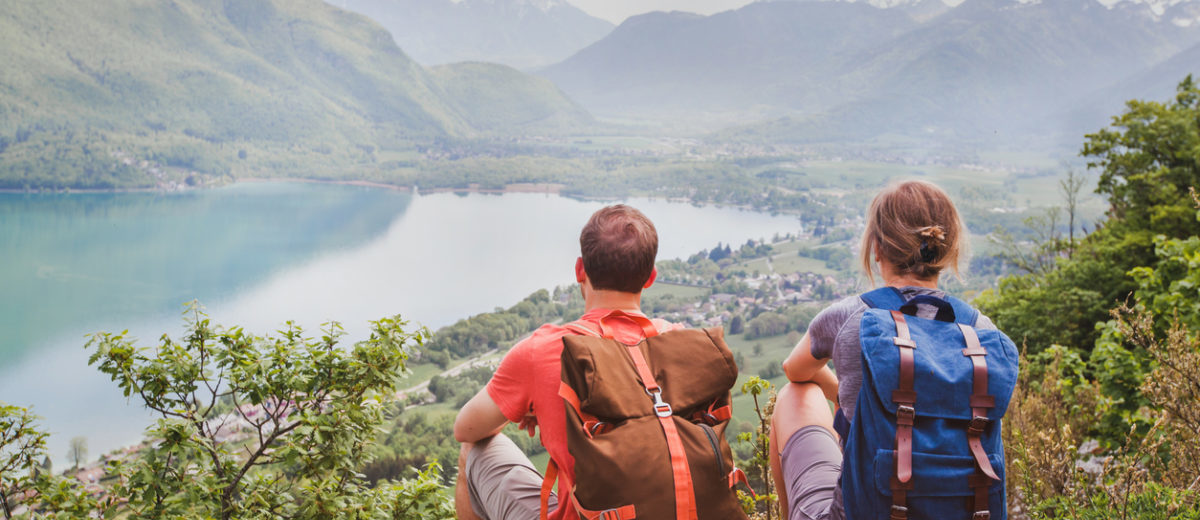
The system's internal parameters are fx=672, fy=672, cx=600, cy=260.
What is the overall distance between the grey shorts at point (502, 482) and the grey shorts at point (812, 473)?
66 cm

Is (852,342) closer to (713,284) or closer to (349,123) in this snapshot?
(713,284)

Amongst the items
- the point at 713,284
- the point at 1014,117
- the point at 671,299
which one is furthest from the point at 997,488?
the point at 1014,117

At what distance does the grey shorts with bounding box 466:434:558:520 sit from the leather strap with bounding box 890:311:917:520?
0.91 m

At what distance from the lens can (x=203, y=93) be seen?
157ft

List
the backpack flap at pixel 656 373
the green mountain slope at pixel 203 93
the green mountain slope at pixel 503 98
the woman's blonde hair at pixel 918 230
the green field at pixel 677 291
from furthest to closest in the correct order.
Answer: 1. the green mountain slope at pixel 503 98
2. the green mountain slope at pixel 203 93
3. the green field at pixel 677 291
4. the woman's blonde hair at pixel 918 230
5. the backpack flap at pixel 656 373

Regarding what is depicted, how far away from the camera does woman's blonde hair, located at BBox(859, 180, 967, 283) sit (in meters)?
1.48

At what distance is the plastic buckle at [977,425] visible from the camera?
129 cm

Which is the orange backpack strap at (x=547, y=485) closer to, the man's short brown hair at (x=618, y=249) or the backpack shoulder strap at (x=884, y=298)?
the man's short brown hair at (x=618, y=249)

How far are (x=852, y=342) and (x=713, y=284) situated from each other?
2023 cm

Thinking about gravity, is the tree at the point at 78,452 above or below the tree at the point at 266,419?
below

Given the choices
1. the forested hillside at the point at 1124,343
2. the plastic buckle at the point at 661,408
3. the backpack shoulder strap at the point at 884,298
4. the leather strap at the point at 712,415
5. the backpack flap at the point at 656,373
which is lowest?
the forested hillside at the point at 1124,343

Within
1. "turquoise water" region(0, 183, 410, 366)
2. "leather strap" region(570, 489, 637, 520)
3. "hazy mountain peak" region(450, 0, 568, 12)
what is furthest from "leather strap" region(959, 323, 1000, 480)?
"hazy mountain peak" region(450, 0, 568, 12)

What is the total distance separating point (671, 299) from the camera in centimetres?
1877

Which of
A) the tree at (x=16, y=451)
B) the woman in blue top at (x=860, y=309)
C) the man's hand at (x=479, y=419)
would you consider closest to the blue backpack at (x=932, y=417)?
the woman in blue top at (x=860, y=309)
